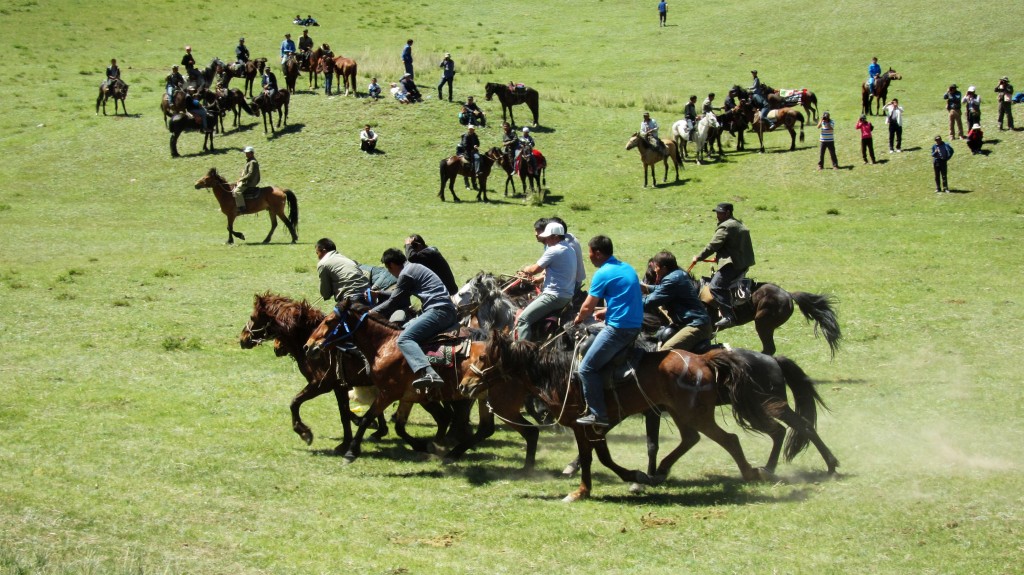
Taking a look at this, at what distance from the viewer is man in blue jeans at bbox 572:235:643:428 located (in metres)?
9.16

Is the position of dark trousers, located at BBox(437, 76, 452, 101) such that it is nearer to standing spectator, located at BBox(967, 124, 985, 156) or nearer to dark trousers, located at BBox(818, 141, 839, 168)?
dark trousers, located at BBox(818, 141, 839, 168)

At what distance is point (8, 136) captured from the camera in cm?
3709

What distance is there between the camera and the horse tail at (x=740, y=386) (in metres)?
9.31

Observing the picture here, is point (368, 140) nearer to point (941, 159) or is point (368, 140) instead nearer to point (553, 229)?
point (941, 159)

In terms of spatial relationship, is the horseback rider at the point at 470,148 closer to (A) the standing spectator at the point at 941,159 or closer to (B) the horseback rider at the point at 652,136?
(B) the horseback rider at the point at 652,136

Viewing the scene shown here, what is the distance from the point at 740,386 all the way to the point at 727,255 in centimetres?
403

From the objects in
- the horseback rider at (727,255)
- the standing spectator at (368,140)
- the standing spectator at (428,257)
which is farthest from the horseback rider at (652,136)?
the standing spectator at (428,257)

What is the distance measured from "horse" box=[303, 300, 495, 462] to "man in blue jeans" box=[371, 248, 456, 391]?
18 cm

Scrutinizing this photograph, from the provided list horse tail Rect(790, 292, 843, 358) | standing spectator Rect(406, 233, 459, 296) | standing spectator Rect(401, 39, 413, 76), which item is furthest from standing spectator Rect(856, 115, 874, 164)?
standing spectator Rect(406, 233, 459, 296)

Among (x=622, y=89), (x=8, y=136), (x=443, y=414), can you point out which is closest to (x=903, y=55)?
(x=622, y=89)

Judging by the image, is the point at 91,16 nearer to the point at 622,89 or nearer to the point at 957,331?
the point at 622,89

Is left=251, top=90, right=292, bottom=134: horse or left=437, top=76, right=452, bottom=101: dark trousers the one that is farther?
left=437, top=76, right=452, bottom=101: dark trousers

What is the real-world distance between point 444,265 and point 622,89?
35.1m

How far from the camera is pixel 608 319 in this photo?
9.22 meters
